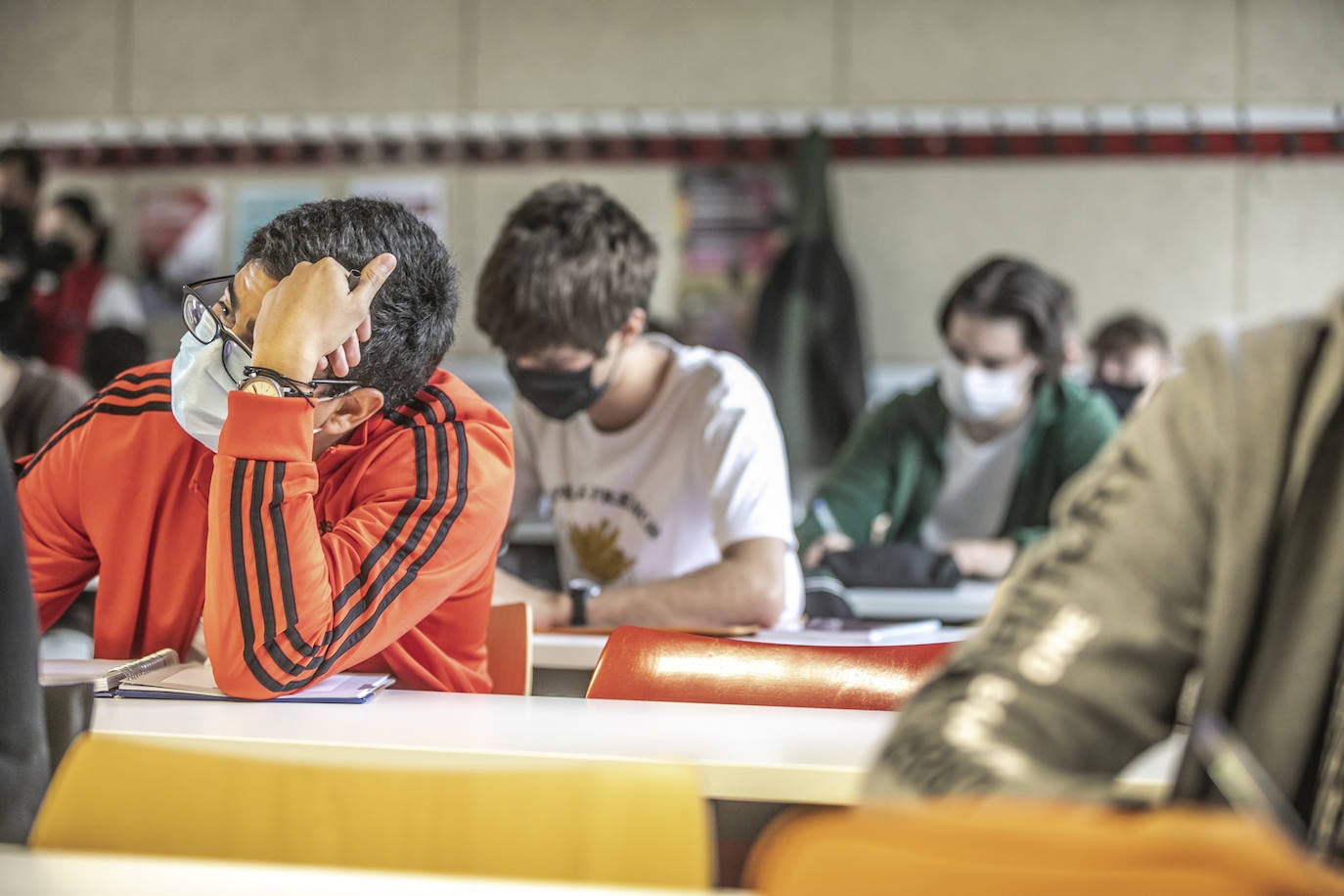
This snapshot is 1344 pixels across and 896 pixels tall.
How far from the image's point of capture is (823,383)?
Answer: 524 centimetres

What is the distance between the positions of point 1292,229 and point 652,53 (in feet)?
9.23

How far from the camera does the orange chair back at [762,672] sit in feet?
5.24

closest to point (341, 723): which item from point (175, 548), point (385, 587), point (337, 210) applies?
point (385, 587)

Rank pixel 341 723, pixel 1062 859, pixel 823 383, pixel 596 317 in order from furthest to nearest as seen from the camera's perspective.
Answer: pixel 823 383, pixel 596 317, pixel 341 723, pixel 1062 859

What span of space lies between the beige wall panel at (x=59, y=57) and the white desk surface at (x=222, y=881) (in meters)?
5.89

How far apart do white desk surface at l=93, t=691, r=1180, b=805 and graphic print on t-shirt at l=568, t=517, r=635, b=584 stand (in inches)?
42.1

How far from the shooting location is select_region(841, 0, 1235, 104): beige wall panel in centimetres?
540

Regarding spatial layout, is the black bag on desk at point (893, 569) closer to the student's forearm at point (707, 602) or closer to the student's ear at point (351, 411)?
the student's forearm at point (707, 602)

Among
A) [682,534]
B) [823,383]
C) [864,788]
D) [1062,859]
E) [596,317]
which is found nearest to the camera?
[1062,859]

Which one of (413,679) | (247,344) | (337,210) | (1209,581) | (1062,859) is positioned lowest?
(413,679)

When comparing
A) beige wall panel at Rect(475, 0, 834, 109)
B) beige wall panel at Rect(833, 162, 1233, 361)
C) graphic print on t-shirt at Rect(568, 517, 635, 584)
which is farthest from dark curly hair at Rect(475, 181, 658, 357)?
beige wall panel at Rect(475, 0, 834, 109)

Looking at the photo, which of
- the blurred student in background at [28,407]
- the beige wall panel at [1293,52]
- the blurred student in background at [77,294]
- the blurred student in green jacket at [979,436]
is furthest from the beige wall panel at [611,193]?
the beige wall panel at [1293,52]

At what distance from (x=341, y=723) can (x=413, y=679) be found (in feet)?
1.16

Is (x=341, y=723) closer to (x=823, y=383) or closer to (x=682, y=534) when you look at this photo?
(x=682, y=534)
